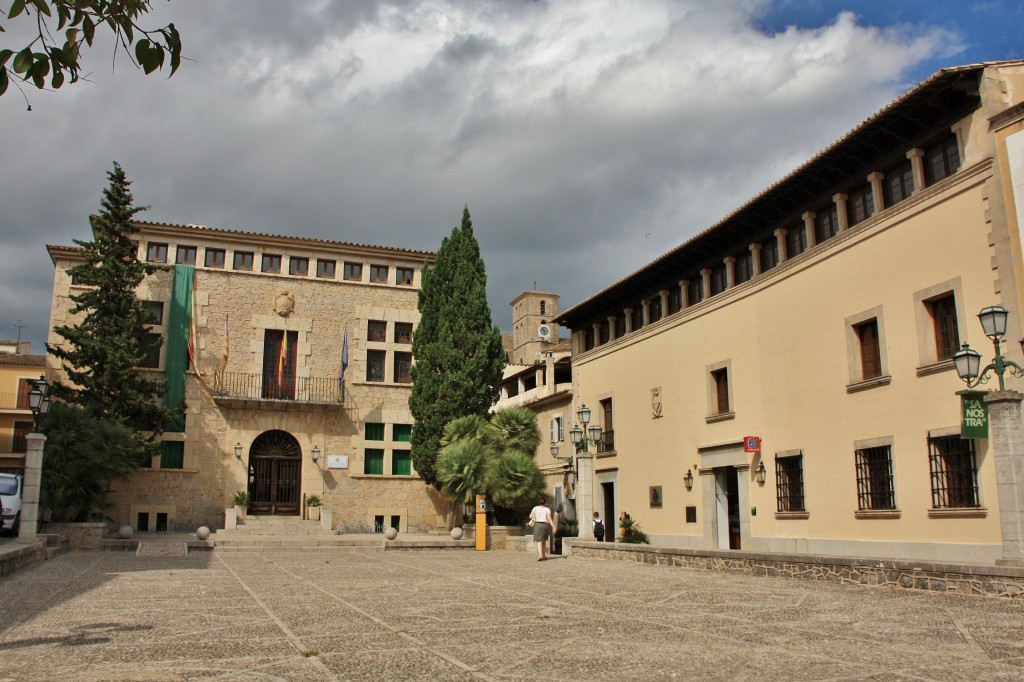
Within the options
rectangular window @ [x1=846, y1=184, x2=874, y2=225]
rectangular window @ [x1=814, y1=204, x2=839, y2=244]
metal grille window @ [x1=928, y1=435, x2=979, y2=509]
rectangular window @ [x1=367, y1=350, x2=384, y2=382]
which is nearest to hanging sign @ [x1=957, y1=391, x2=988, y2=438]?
metal grille window @ [x1=928, y1=435, x2=979, y2=509]

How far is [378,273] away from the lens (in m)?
35.2

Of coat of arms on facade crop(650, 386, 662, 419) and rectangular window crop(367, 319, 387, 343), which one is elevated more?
rectangular window crop(367, 319, 387, 343)

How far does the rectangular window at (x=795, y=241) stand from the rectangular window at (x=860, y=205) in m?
1.47

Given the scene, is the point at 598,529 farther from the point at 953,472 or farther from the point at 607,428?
the point at 953,472

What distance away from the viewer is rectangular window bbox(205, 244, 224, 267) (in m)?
32.9

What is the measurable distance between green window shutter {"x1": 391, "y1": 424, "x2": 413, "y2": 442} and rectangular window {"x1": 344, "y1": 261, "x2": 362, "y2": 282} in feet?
20.5

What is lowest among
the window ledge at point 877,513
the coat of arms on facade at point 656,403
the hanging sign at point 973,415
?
the window ledge at point 877,513

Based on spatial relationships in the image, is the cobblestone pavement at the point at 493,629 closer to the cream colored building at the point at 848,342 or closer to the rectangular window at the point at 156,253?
the cream colored building at the point at 848,342

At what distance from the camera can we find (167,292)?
31.8 m

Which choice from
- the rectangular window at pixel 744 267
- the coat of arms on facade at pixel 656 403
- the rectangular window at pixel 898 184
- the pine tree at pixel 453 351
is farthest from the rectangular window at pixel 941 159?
the pine tree at pixel 453 351

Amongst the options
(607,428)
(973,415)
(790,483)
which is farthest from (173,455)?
(973,415)

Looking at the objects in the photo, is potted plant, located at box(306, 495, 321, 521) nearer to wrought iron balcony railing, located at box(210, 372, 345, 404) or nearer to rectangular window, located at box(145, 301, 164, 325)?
wrought iron balcony railing, located at box(210, 372, 345, 404)

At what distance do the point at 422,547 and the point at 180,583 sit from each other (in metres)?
12.6

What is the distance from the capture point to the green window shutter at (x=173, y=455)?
1206 inches
